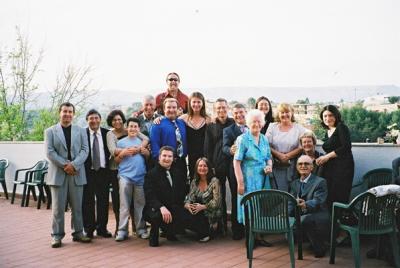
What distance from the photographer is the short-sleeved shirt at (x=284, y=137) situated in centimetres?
522

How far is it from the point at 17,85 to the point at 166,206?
12854 millimetres

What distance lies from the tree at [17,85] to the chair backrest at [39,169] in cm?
519

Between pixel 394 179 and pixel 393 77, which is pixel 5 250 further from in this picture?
pixel 393 77

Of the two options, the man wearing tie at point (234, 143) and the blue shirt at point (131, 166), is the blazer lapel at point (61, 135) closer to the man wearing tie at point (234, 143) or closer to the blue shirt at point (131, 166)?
the blue shirt at point (131, 166)

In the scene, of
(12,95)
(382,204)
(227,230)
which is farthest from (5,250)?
(12,95)

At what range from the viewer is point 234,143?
517 cm

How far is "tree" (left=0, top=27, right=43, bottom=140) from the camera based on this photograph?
13.7 m

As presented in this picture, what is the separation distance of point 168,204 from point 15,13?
1527 cm

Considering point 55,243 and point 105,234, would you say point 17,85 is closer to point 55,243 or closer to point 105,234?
point 105,234

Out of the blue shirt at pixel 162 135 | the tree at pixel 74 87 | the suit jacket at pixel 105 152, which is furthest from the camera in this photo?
the tree at pixel 74 87

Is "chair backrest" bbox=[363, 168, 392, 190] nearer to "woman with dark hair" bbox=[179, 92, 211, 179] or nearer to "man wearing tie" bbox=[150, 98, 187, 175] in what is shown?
"woman with dark hair" bbox=[179, 92, 211, 179]

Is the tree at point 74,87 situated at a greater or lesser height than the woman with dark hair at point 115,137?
greater

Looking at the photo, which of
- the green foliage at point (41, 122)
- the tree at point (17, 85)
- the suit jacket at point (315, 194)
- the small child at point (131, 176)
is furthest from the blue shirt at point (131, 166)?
the tree at point (17, 85)

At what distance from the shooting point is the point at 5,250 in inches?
200
